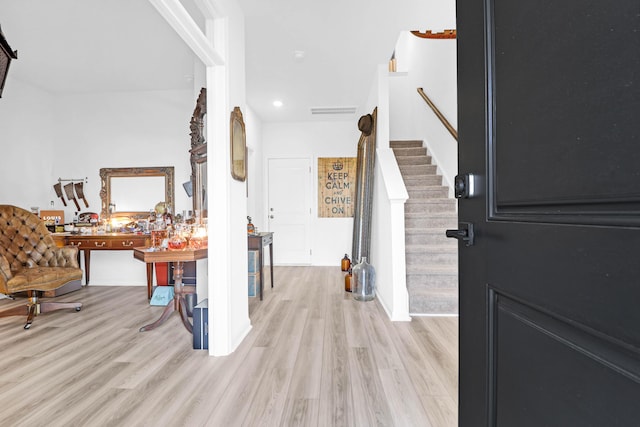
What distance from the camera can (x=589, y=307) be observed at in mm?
493

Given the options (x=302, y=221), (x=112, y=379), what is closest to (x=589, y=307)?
(x=112, y=379)

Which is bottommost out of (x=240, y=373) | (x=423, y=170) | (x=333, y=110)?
(x=240, y=373)

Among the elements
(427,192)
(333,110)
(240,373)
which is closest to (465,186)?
(240,373)

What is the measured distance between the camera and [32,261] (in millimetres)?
3623

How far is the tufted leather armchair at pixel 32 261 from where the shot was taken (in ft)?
10.2

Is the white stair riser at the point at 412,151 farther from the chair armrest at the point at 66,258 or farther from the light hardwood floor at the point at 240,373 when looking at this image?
the chair armrest at the point at 66,258

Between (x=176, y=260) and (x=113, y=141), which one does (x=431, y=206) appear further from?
(x=113, y=141)

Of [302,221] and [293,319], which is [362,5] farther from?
[302,221]

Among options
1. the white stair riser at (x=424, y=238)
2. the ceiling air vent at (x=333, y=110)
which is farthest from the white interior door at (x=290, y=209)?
the white stair riser at (x=424, y=238)

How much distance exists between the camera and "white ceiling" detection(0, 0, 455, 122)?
Result: 274cm

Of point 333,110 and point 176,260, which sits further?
point 333,110

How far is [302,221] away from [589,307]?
5584mm

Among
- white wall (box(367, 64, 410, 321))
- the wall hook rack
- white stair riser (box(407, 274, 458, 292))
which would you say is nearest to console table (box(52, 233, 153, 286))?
the wall hook rack

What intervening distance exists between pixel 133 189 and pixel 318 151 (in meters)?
3.13
